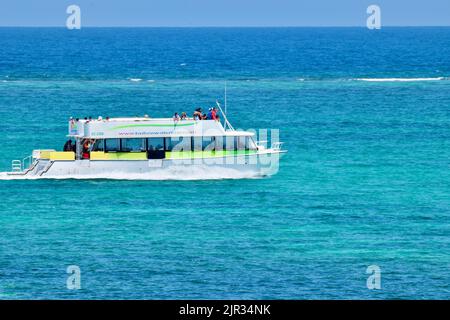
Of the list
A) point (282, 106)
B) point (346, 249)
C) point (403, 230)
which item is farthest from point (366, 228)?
point (282, 106)

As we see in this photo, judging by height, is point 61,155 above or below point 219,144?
below

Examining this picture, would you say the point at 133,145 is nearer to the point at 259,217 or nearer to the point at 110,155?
the point at 110,155

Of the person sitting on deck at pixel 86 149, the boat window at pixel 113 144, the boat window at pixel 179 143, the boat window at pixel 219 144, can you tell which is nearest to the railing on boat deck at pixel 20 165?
the person sitting on deck at pixel 86 149

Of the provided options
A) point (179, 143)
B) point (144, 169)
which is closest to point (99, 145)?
point (144, 169)

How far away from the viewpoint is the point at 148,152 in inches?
2231

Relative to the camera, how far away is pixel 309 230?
4544 cm

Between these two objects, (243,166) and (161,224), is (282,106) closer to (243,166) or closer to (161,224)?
(243,166)

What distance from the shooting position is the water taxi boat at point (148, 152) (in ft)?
185

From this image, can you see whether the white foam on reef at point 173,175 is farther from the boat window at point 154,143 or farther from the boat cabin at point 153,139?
the boat window at point 154,143

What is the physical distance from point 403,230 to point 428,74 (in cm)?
10780

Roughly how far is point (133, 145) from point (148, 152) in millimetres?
794

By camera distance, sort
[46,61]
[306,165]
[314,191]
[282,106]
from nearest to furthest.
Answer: [314,191] → [306,165] → [282,106] → [46,61]

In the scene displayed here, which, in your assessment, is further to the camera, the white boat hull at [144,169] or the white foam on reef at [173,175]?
the white foam on reef at [173,175]

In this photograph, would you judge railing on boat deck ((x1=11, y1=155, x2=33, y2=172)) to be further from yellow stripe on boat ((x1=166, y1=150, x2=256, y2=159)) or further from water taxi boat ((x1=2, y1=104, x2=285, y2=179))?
yellow stripe on boat ((x1=166, y1=150, x2=256, y2=159))
